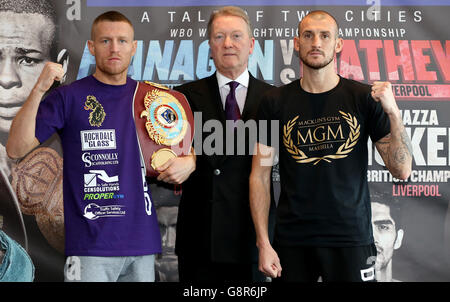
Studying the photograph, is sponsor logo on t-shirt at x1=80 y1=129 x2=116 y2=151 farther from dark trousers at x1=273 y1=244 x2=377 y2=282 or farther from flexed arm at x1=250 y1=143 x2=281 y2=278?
dark trousers at x1=273 y1=244 x2=377 y2=282

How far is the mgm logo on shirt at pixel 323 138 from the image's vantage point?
2393mm

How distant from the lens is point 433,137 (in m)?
3.29

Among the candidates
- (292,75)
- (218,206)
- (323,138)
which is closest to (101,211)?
(218,206)

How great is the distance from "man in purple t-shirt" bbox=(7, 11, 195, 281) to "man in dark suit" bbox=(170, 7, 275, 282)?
0.82ft

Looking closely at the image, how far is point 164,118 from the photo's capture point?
2553 millimetres

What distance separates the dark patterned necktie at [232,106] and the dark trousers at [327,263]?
695 millimetres

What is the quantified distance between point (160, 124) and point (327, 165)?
0.78m

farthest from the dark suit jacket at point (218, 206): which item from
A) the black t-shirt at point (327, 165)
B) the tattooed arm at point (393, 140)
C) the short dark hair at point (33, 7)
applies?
the short dark hair at point (33, 7)

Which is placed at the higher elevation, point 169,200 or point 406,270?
point 169,200

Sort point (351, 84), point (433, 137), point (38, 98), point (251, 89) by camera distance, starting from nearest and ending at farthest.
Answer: point (38, 98)
point (351, 84)
point (251, 89)
point (433, 137)

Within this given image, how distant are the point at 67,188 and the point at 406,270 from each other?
2057mm

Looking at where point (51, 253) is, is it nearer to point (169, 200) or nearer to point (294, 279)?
point (169, 200)

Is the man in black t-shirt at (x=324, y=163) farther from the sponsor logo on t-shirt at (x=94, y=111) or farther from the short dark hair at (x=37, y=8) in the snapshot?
the short dark hair at (x=37, y=8)

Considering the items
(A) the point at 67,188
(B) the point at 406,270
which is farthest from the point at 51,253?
(B) the point at 406,270
